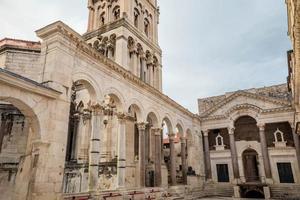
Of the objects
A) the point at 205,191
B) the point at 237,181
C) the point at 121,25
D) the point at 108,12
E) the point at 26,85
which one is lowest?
the point at 205,191

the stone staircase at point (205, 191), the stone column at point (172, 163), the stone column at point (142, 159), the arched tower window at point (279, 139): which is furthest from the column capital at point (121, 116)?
the arched tower window at point (279, 139)

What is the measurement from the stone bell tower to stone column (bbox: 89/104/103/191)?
348 inches

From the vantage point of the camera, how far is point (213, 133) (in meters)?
26.9

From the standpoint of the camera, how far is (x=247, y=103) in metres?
24.0

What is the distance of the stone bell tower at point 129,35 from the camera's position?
71.1 ft

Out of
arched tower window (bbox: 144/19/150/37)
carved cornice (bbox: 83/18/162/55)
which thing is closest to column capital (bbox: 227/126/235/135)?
carved cornice (bbox: 83/18/162/55)

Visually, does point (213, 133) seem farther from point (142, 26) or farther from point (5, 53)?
point (5, 53)

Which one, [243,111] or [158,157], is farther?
[243,111]

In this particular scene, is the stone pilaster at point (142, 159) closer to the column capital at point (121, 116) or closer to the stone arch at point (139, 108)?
the stone arch at point (139, 108)

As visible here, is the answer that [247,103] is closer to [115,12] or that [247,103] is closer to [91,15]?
[115,12]

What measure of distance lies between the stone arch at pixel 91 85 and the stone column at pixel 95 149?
47 cm

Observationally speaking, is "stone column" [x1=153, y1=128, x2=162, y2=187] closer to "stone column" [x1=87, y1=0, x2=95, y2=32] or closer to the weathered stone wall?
the weathered stone wall

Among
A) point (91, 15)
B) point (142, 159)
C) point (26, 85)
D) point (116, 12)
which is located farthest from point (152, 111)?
point (91, 15)

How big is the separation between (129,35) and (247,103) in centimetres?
1350
